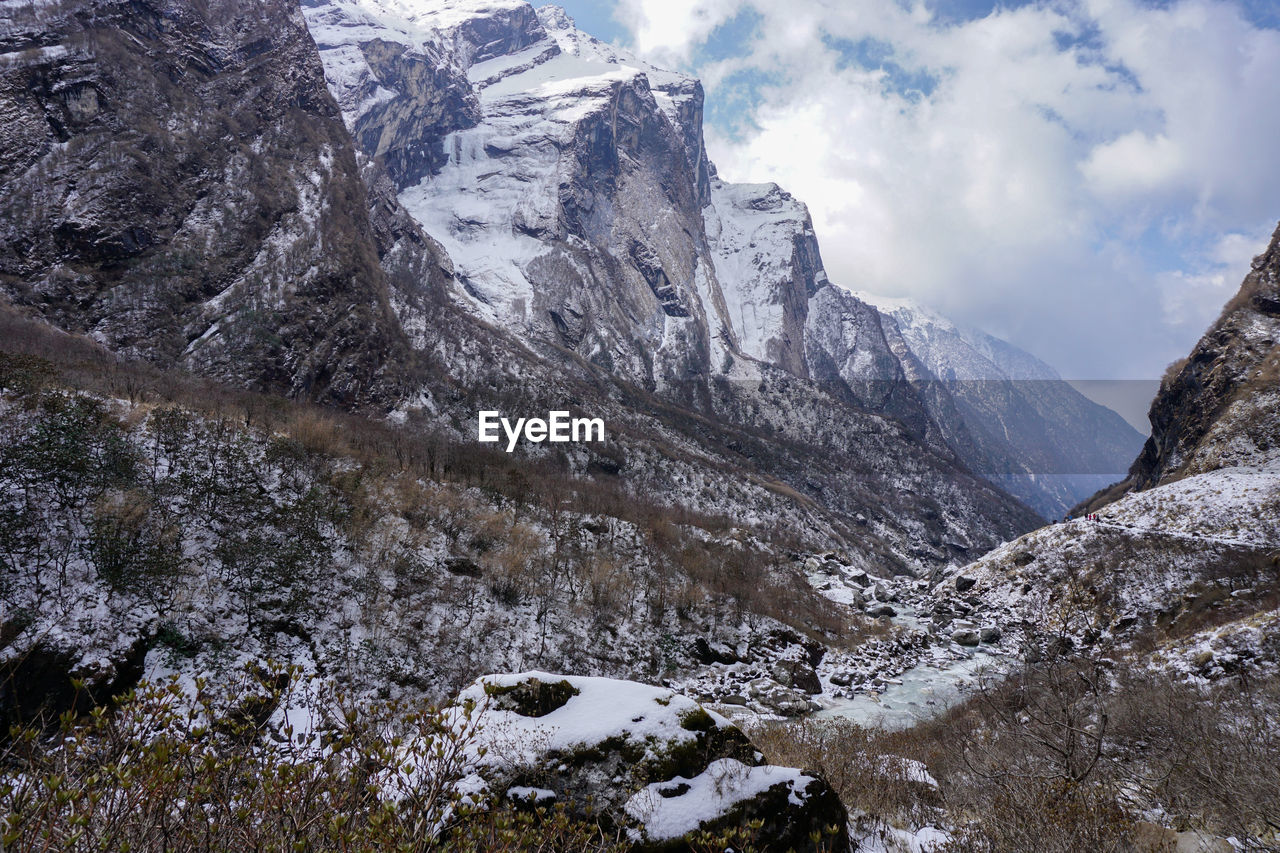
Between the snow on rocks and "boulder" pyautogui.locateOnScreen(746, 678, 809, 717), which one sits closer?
the snow on rocks

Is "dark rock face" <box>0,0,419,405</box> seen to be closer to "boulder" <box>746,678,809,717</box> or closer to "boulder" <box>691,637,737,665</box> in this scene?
"boulder" <box>691,637,737,665</box>

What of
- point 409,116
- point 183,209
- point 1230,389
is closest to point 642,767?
point 1230,389

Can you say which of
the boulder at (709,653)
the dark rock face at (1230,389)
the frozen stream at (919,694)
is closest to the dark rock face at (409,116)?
the boulder at (709,653)

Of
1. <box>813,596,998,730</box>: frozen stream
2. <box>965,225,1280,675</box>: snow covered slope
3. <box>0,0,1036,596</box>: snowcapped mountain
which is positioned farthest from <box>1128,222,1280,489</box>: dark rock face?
<box>0,0,1036,596</box>: snowcapped mountain

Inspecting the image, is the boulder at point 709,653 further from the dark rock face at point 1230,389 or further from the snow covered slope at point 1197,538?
the dark rock face at point 1230,389

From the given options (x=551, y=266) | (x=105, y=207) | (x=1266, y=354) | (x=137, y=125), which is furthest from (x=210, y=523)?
(x=551, y=266)

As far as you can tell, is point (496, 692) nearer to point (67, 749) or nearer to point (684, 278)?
point (67, 749)

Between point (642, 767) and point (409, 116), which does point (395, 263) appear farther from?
point (642, 767)
